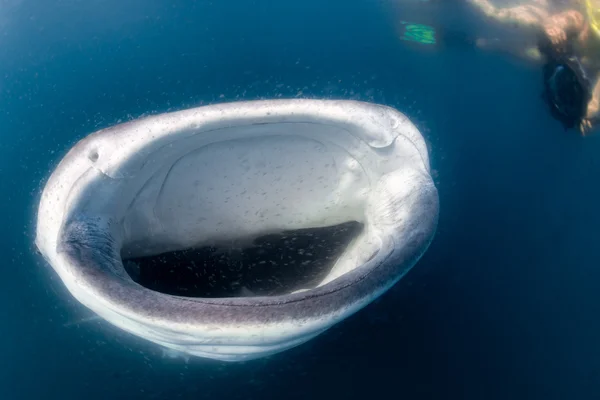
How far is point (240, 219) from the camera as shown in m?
2.14

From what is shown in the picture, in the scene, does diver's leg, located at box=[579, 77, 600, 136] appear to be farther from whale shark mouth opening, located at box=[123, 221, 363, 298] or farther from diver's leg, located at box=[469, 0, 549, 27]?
whale shark mouth opening, located at box=[123, 221, 363, 298]

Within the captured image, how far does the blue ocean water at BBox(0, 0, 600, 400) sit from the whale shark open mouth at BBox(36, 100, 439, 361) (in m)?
0.52

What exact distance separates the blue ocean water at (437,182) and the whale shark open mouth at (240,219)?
515 millimetres

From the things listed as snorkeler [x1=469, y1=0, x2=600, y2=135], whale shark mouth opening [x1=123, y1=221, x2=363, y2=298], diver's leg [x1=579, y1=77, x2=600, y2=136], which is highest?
whale shark mouth opening [x1=123, y1=221, x2=363, y2=298]

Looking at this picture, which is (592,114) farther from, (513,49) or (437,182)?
(437,182)

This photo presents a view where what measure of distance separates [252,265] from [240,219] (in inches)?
8.4

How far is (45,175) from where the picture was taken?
2381 millimetres

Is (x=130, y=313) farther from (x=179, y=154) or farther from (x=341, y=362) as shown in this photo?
(x=341, y=362)

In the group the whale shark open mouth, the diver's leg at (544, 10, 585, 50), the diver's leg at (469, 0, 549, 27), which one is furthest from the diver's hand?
the whale shark open mouth

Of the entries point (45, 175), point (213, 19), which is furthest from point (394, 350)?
point (213, 19)

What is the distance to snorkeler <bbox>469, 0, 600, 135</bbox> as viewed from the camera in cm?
386

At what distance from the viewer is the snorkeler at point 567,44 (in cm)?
386

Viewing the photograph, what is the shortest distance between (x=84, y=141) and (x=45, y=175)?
3.04 feet

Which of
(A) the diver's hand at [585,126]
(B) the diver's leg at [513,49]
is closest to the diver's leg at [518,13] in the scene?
(B) the diver's leg at [513,49]
